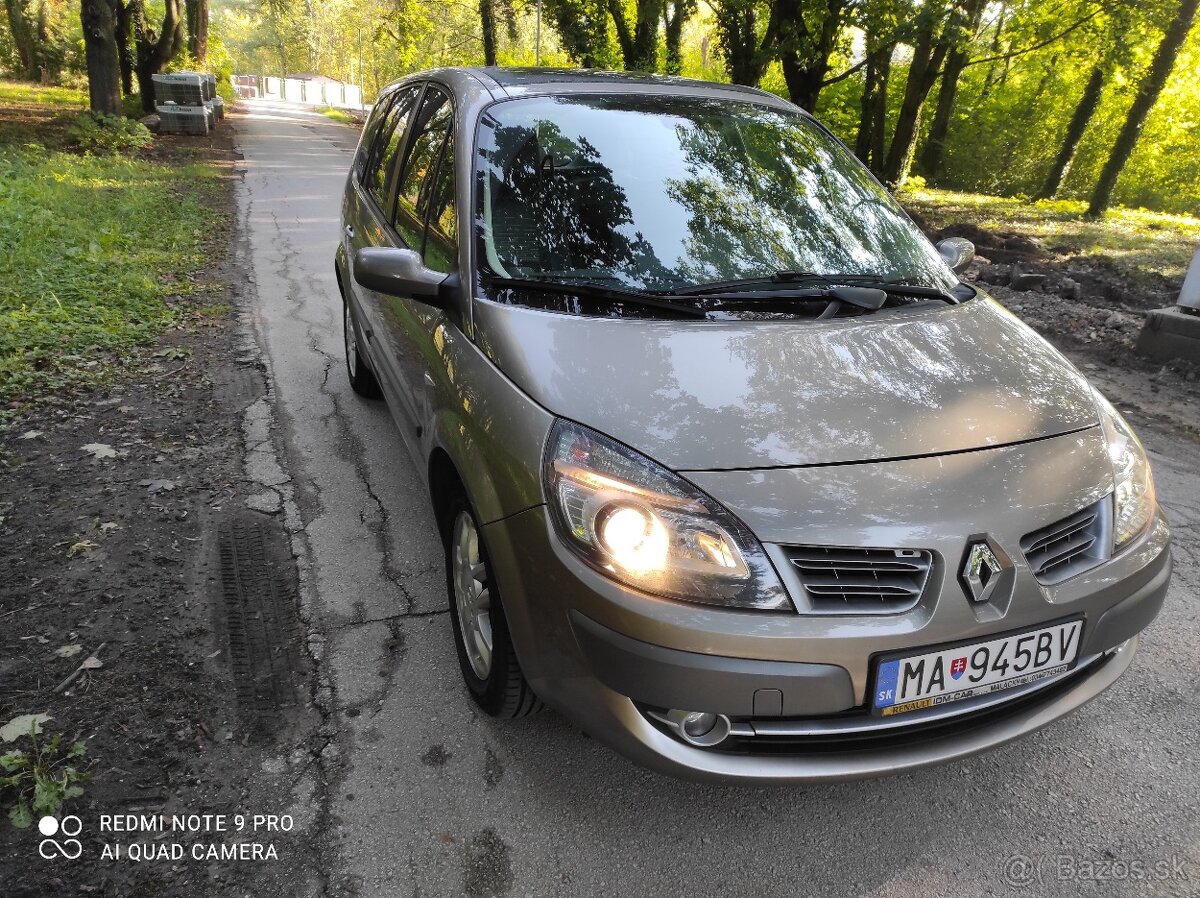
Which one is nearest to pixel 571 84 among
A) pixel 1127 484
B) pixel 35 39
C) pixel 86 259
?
pixel 1127 484

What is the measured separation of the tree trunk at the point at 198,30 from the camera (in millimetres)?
25125

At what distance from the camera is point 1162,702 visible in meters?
2.56

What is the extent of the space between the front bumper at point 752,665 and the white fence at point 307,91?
159 ft

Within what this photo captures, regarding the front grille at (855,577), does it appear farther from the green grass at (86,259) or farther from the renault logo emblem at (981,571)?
the green grass at (86,259)

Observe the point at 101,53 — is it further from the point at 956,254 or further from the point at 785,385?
the point at 785,385

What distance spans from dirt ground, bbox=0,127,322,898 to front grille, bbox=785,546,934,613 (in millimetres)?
1373

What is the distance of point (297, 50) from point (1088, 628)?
3308 inches

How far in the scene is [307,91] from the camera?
50406 mm

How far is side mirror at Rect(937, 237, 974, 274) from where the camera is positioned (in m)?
3.10

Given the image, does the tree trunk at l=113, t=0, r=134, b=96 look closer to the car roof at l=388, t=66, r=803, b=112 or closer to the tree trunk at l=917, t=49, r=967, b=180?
the car roof at l=388, t=66, r=803, b=112

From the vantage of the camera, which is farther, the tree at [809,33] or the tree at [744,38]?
the tree at [744,38]

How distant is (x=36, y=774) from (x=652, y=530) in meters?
1.74

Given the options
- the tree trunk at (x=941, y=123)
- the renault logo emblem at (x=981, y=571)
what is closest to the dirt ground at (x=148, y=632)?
the renault logo emblem at (x=981, y=571)

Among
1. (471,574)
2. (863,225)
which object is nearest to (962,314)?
(863,225)
